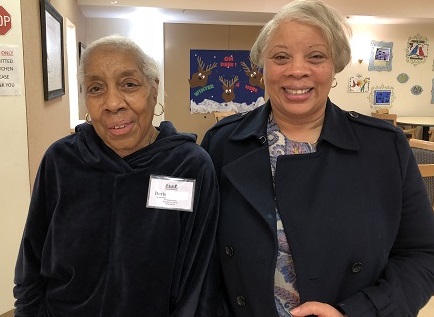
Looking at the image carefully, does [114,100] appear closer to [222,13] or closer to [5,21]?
[5,21]

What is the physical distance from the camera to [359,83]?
802cm

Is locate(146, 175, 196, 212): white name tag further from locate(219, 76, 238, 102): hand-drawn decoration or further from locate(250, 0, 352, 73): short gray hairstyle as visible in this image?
locate(219, 76, 238, 102): hand-drawn decoration

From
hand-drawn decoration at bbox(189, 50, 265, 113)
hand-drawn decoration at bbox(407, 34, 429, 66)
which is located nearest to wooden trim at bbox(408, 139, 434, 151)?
hand-drawn decoration at bbox(189, 50, 265, 113)

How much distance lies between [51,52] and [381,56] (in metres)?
6.69

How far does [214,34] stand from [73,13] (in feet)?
8.94

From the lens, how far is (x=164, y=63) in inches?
285

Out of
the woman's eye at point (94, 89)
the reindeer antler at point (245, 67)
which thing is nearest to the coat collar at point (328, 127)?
the woman's eye at point (94, 89)

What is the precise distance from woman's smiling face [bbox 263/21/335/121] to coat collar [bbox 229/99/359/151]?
0.06 meters

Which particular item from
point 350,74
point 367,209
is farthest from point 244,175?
point 350,74

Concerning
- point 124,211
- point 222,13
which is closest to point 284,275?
point 124,211

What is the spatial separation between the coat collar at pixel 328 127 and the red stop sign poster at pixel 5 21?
1.87m

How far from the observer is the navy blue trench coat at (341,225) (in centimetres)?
104

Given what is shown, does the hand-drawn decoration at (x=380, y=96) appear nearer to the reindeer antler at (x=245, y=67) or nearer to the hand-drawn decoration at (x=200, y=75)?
the reindeer antler at (x=245, y=67)

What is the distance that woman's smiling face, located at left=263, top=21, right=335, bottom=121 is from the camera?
1.09 metres
